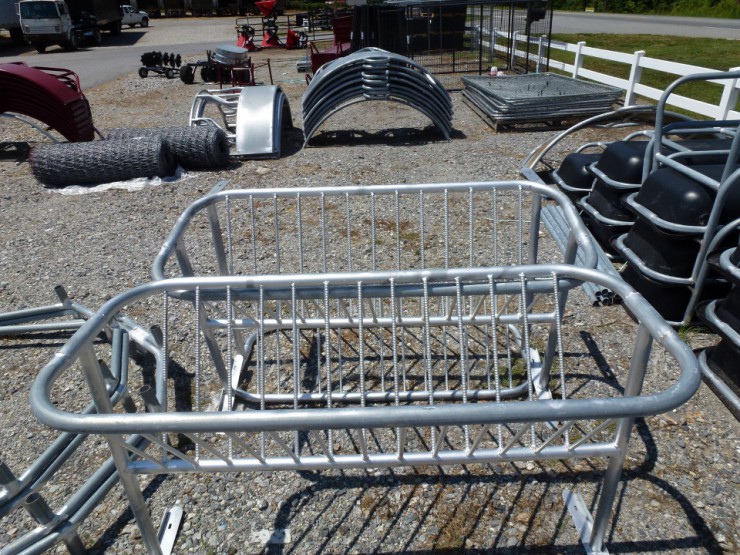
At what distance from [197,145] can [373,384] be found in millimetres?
5148

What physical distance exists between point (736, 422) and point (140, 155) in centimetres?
675

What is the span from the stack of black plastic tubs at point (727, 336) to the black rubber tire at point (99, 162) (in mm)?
6258

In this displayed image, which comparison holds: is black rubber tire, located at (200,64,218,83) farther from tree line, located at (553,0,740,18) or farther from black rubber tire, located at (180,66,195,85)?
tree line, located at (553,0,740,18)

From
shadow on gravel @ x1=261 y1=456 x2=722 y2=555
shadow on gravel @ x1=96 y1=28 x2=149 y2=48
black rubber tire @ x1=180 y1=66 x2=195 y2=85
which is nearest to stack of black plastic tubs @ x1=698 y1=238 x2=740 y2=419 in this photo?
shadow on gravel @ x1=261 y1=456 x2=722 y2=555

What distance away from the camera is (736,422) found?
9.04 ft

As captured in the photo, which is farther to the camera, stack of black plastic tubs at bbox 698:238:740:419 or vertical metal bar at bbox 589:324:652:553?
stack of black plastic tubs at bbox 698:238:740:419

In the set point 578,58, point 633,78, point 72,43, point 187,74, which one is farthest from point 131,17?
point 633,78

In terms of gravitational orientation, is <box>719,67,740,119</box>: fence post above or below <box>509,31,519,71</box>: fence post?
below

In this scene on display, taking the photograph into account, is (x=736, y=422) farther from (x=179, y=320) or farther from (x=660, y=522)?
(x=179, y=320)

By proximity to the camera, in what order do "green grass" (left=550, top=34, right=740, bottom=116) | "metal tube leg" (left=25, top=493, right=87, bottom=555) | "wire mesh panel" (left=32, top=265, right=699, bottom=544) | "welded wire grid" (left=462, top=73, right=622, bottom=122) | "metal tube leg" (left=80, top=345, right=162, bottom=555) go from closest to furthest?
"wire mesh panel" (left=32, top=265, right=699, bottom=544), "metal tube leg" (left=80, top=345, right=162, bottom=555), "metal tube leg" (left=25, top=493, right=87, bottom=555), "welded wire grid" (left=462, top=73, right=622, bottom=122), "green grass" (left=550, top=34, right=740, bottom=116)

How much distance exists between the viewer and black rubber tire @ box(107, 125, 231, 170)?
23.2 feet

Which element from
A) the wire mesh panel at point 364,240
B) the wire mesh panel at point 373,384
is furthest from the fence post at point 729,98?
the wire mesh panel at point 373,384

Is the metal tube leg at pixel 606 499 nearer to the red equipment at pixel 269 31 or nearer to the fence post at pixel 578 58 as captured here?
the fence post at pixel 578 58

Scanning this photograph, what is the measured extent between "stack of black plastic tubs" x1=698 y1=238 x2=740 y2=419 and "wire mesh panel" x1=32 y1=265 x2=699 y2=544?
0.35 metres
